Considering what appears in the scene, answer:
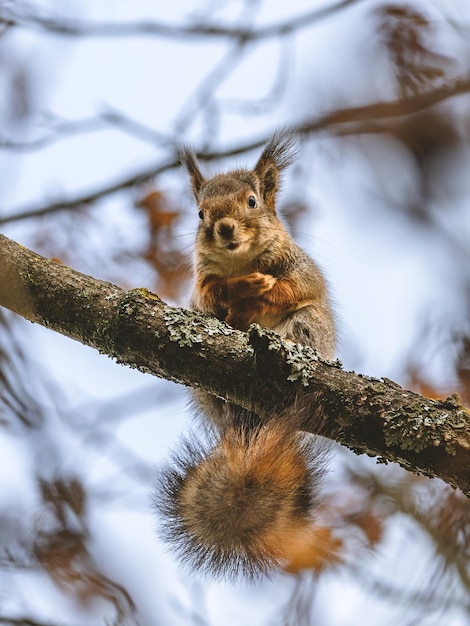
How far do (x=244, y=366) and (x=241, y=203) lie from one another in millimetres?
1594

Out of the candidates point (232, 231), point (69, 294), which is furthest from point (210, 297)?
point (69, 294)

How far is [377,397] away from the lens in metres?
2.86

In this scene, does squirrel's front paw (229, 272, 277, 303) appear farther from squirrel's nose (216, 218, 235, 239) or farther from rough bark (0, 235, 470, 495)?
rough bark (0, 235, 470, 495)

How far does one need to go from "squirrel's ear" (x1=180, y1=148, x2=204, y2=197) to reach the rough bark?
69.8 inches

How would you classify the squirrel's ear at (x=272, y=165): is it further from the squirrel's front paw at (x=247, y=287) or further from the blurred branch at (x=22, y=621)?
the blurred branch at (x=22, y=621)

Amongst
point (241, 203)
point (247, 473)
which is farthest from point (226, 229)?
point (247, 473)

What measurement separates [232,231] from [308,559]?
165 cm

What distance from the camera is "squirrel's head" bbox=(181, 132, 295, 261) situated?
4125mm

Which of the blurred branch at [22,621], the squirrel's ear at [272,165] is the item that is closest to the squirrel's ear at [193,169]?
the squirrel's ear at [272,165]

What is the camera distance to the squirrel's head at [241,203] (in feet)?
13.5

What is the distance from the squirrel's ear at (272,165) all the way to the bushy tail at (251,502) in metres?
1.96

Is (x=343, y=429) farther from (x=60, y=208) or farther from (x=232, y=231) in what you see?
(x=60, y=208)

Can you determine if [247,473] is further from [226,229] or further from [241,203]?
[241,203]

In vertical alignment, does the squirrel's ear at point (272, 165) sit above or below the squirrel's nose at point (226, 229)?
above
